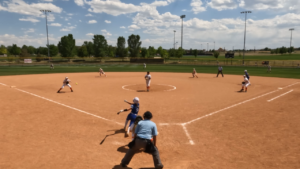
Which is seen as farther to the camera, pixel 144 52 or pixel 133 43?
pixel 133 43

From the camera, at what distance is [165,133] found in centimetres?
970

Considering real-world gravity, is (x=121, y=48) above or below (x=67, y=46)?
above

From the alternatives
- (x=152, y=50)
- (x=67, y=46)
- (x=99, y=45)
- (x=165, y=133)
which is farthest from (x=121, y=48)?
(x=165, y=133)

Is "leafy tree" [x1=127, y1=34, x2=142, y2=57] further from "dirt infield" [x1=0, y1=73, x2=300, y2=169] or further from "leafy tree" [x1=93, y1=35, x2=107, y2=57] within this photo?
"dirt infield" [x1=0, y1=73, x2=300, y2=169]

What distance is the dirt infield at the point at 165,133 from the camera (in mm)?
7004

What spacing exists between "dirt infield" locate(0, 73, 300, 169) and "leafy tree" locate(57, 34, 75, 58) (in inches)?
3476

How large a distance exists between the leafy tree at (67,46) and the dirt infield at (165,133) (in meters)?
88.3

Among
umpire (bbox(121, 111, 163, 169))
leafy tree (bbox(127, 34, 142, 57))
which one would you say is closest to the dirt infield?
umpire (bbox(121, 111, 163, 169))

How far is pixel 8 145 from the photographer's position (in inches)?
323

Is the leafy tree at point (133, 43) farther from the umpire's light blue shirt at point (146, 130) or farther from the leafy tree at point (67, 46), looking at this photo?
the umpire's light blue shirt at point (146, 130)

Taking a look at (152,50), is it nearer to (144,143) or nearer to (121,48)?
(121,48)

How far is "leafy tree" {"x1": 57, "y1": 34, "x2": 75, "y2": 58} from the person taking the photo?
96.9 metres

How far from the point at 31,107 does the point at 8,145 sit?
639 centimetres

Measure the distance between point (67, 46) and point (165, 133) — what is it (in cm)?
9928
